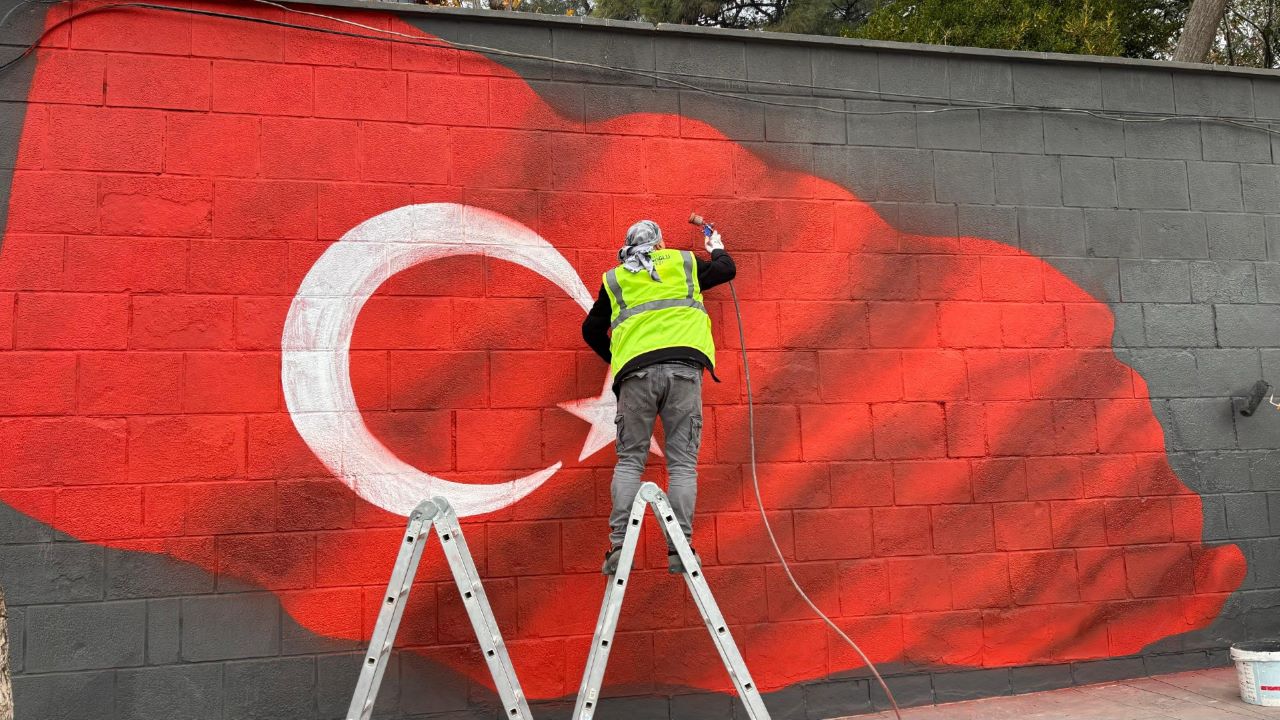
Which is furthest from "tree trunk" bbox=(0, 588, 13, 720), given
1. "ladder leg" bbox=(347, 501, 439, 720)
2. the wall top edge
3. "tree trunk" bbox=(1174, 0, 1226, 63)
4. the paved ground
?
"tree trunk" bbox=(1174, 0, 1226, 63)

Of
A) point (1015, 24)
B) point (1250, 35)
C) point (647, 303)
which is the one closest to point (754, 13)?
point (1015, 24)

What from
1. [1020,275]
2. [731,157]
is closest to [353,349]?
[731,157]

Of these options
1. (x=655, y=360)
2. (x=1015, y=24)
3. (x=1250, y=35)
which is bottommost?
(x=655, y=360)

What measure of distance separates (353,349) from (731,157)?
81.1 inches

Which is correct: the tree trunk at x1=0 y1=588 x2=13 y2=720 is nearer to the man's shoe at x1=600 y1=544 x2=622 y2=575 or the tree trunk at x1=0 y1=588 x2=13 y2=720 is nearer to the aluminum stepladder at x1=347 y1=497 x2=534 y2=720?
the aluminum stepladder at x1=347 y1=497 x2=534 y2=720

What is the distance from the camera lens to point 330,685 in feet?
13.9

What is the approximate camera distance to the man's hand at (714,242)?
4.48m

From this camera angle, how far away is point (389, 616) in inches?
138

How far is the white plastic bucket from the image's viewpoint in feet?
14.7

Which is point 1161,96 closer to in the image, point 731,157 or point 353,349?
point 731,157

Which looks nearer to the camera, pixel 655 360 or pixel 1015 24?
pixel 655 360

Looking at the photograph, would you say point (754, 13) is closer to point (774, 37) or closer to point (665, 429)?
point (774, 37)

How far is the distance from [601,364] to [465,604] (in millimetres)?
1516

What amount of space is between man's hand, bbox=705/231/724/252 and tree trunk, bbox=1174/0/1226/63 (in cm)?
855
